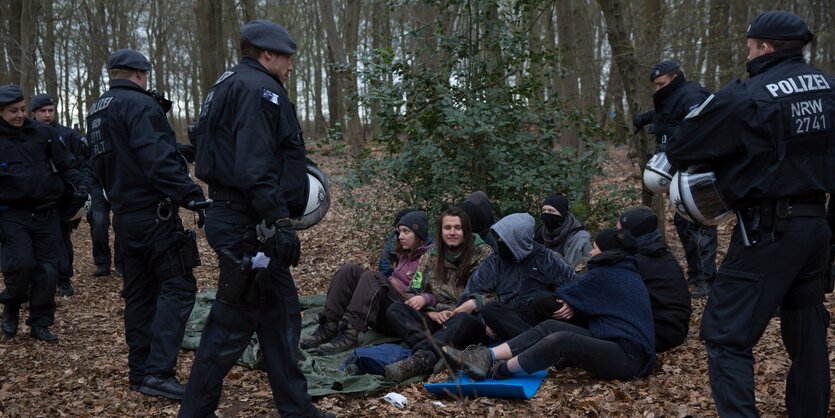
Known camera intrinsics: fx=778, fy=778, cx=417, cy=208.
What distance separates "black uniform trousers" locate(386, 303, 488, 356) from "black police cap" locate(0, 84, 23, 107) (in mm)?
3597

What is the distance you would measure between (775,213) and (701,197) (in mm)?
332

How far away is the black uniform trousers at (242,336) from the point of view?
400 cm

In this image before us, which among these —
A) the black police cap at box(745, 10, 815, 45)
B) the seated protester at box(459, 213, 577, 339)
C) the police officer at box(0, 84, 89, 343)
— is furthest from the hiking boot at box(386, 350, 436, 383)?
the police officer at box(0, 84, 89, 343)

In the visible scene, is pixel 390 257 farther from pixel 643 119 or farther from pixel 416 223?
pixel 643 119

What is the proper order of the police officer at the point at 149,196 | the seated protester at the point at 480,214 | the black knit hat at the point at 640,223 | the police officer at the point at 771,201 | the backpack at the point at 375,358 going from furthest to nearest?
the seated protester at the point at 480,214 < the black knit hat at the point at 640,223 < the backpack at the point at 375,358 < the police officer at the point at 149,196 < the police officer at the point at 771,201

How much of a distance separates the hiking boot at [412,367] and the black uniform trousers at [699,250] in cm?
319

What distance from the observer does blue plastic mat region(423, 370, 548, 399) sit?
470 centimetres

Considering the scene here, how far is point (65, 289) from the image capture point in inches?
342

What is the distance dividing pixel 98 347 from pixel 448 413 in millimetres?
3485

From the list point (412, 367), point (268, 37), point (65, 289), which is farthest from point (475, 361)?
point (65, 289)

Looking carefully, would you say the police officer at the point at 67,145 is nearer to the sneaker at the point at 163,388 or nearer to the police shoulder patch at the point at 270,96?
the sneaker at the point at 163,388

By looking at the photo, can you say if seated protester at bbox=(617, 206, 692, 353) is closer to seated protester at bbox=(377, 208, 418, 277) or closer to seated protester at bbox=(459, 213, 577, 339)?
seated protester at bbox=(459, 213, 577, 339)

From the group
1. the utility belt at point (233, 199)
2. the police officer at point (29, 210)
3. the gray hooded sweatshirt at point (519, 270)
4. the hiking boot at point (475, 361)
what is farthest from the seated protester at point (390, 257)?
the utility belt at point (233, 199)

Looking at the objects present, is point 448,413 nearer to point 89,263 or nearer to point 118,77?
point 118,77
